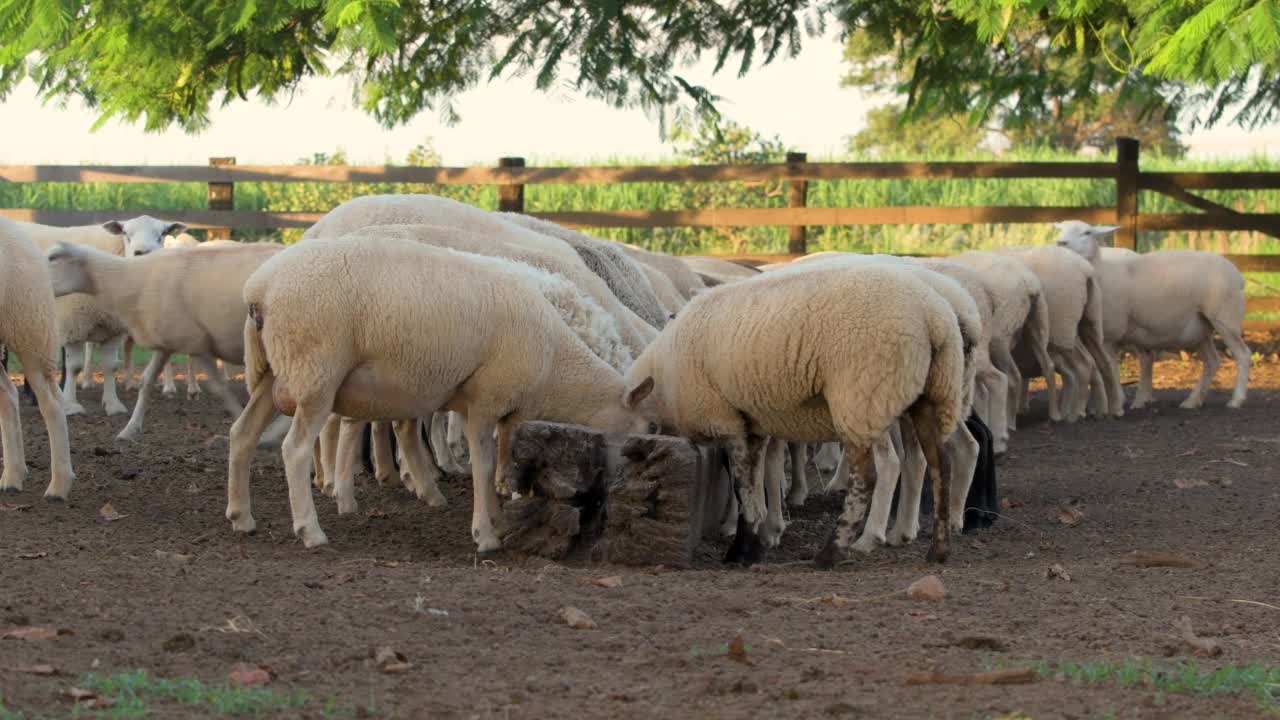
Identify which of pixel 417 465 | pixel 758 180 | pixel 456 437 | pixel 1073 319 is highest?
pixel 758 180

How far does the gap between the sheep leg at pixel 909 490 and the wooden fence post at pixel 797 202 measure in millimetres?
9253

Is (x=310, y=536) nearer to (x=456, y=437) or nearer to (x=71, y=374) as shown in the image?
(x=456, y=437)

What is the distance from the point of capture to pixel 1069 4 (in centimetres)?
1010

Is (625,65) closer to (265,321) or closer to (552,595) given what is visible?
(265,321)

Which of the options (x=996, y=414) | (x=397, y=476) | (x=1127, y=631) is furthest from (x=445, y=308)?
(x=996, y=414)

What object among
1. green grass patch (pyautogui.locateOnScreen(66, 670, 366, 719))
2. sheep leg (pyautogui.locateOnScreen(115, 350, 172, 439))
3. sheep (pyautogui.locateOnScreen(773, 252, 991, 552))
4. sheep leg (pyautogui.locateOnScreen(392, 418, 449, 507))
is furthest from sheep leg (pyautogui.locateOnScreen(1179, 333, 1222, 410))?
green grass patch (pyautogui.locateOnScreen(66, 670, 366, 719))

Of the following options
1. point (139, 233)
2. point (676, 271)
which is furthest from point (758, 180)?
point (139, 233)

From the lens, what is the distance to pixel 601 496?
6750 millimetres

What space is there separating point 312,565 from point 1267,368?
1327 centimetres

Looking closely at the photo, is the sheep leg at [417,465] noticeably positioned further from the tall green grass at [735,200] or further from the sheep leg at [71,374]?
the tall green grass at [735,200]

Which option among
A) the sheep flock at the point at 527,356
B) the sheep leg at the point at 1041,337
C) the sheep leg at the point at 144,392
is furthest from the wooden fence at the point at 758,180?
the sheep flock at the point at 527,356

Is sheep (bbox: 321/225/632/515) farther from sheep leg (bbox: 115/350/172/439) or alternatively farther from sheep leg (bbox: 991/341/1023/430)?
sheep leg (bbox: 991/341/1023/430)

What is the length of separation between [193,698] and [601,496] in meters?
3.05

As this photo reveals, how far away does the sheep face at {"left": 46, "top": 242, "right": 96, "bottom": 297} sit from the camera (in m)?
9.23
